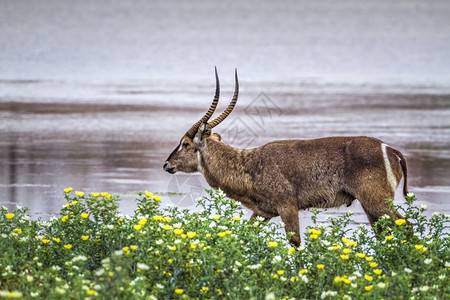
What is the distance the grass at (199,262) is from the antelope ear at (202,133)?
170 centimetres

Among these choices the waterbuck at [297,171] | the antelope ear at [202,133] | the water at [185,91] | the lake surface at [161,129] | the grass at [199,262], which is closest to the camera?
the grass at [199,262]

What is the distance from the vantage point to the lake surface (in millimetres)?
12586

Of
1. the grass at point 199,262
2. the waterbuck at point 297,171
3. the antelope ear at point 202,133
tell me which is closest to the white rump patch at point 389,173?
the waterbuck at point 297,171

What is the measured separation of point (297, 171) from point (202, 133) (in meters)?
1.23

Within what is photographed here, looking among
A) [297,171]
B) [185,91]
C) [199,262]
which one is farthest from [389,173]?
[185,91]

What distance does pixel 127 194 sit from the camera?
→ 11859mm

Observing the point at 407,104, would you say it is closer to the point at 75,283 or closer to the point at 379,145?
the point at 379,145

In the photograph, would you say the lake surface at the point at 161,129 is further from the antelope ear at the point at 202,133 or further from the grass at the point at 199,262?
the grass at the point at 199,262

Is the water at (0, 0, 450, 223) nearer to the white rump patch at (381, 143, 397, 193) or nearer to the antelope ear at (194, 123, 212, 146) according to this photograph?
the antelope ear at (194, 123, 212, 146)

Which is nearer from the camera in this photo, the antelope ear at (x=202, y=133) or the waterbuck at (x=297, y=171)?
the waterbuck at (x=297, y=171)

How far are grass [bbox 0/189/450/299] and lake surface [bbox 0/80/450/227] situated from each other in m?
2.90

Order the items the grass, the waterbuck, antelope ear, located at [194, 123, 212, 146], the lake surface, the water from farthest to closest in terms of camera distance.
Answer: the water
the lake surface
antelope ear, located at [194, 123, 212, 146]
the waterbuck
the grass

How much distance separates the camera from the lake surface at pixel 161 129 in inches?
496

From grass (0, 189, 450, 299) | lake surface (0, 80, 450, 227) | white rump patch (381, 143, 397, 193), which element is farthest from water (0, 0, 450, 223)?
grass (0, 189, 450, 299)
